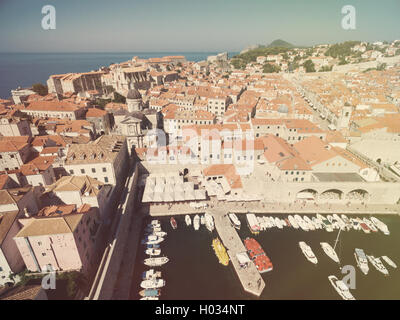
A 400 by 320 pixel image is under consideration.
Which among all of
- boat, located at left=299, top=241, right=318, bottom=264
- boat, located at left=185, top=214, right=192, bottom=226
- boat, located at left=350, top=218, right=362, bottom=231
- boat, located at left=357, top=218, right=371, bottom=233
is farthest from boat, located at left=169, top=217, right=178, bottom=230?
boat, located at left=357, top=218, right=371, bottom=233

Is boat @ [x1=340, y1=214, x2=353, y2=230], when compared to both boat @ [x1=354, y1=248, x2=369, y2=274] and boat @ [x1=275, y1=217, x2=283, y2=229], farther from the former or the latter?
boat @ [x1=275, y1=217, x2=283, y2=229]

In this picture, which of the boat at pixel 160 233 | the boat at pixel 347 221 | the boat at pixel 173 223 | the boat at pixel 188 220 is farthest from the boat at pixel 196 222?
the boat at pixel 347 221

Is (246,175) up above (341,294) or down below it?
above

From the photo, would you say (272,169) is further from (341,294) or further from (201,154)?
(341,294)

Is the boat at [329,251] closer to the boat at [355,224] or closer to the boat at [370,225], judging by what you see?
the boat at [355,224]
